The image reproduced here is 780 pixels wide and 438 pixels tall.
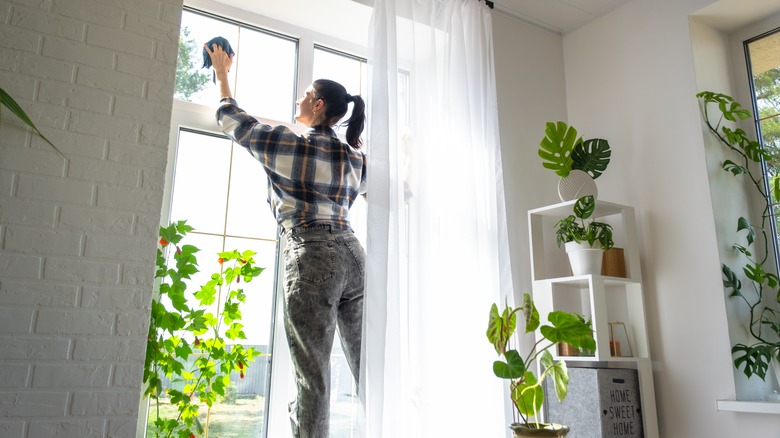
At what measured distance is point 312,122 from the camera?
223 cm

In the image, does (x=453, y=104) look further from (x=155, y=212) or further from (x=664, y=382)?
(x=664, y=382)

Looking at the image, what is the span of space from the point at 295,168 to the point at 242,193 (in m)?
0.47

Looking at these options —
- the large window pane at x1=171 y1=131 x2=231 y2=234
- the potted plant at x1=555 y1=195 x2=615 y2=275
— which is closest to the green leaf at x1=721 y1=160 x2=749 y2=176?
the potted plant at x1=555 y1=195 x2=615 y2=275

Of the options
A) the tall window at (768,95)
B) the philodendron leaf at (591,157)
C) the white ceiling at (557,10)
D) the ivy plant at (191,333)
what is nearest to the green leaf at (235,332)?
the ivy plant at (191,333)

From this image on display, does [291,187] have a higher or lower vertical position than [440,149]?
lower

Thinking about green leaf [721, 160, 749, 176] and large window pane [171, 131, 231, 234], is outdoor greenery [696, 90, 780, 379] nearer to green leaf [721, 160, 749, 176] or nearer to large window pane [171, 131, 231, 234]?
green leaf [721, 160, 749, 176]

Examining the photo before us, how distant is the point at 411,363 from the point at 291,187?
79 centimetres

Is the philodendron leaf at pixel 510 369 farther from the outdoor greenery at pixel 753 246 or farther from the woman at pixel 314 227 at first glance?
the outdoor greenery at pixel 753 246

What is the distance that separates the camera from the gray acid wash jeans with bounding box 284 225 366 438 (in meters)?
1.86

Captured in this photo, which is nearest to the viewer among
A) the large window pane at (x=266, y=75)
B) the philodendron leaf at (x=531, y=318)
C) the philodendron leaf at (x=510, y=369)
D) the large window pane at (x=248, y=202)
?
the philodendron leaf at (x=510, y=369)

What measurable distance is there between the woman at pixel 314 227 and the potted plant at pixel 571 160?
2.79ft

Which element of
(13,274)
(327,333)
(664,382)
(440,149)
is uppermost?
(440,149)

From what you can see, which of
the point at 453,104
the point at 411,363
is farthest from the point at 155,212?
the point at 453,104

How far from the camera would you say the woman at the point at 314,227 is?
1.89m
